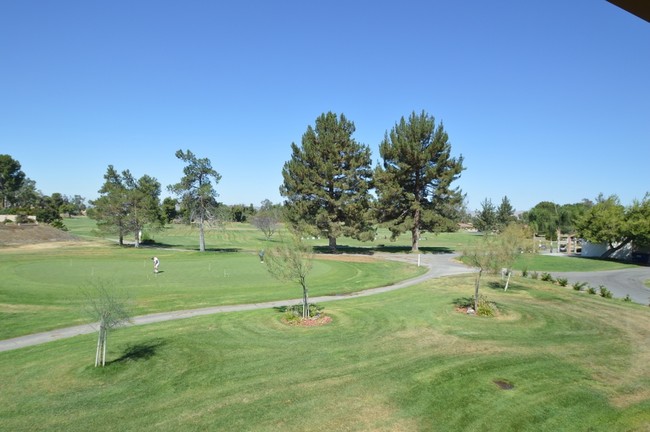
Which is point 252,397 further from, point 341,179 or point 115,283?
point 341,179

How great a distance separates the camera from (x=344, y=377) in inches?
556

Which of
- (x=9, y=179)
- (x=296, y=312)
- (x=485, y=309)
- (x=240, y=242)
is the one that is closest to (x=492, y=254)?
(x=485, y=309)

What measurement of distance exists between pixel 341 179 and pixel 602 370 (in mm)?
42910

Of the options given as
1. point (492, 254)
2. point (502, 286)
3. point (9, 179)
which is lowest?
point (502, 286)

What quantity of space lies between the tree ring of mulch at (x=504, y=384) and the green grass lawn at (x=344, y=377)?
0.23 ft

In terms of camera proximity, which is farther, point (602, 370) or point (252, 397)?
point (602, 370)

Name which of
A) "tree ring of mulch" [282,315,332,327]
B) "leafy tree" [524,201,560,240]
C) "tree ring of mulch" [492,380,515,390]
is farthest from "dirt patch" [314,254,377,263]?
"leafy tree" [524,201,560,240]

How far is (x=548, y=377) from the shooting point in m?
14.2

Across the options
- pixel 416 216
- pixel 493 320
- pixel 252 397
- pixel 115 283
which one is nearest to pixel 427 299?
pixel 493 320

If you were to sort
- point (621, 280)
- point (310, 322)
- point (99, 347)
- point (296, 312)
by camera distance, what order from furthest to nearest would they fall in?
point (621, 280), point (296, 312), point (310, 322), point (99, 347)

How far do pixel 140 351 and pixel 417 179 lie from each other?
46.9 meters

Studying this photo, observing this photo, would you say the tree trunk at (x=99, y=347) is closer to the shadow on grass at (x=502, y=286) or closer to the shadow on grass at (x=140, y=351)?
the shadow on grass at (x=140, y=351)

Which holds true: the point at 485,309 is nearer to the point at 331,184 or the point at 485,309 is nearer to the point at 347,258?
the point at 347,258

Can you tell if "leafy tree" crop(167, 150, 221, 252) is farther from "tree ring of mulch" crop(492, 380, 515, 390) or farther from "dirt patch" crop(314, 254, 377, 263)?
"tree ring of mulch" crop(492, 380, 515, 390)
